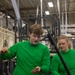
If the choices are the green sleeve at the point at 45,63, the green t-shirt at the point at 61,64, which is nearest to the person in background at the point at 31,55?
the green sleeve at the point at 45,63

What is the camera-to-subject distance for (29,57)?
6.17ft

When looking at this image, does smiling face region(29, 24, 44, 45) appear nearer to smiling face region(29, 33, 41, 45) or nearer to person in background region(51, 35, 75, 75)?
smiling face region(29, 33, 41, 45)

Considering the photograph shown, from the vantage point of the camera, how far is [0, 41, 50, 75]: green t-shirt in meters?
1.88

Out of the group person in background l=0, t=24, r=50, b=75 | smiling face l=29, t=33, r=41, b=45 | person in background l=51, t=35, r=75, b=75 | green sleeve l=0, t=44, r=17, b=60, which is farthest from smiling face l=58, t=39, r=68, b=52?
green sleeve l=0, t=44, r=17, b=60

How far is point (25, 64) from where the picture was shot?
1883 millimetres

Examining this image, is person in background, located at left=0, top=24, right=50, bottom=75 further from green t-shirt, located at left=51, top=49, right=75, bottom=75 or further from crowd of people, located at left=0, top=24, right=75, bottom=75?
green t-shirt, located at left=51, top=49, right=75, bottom=75

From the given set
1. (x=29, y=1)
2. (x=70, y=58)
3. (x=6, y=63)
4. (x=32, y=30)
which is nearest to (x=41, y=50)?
(x=32, y=30)

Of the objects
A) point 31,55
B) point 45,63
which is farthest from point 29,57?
point 45,63

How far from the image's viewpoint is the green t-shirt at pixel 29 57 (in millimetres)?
1876

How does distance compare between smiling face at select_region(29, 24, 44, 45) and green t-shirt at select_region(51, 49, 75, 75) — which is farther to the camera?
green t-shirt at select_region(51, 49, 75, 75)

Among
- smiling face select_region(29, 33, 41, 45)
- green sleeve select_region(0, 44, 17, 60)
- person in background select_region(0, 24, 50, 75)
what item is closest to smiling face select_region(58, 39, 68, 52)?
person in background select_region(0, 24, 50, 75)

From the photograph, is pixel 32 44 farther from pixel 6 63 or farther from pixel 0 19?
pixel 0 19

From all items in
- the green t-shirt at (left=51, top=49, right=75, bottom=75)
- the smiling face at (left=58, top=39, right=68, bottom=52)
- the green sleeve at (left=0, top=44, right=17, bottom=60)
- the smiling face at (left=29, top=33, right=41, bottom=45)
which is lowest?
the green t-shirt at (left=51, top=49, right=75, bottom=75)

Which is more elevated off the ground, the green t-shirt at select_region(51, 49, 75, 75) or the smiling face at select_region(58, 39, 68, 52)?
the smiling face at select_region(58, 39, 68, 52)
